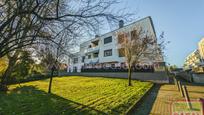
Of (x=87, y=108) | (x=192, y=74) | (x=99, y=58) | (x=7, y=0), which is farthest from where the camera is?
(x=99, y=58)

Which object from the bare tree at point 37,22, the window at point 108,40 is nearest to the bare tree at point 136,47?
the bare tree at point 37,22

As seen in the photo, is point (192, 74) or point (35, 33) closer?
point (35, 33)

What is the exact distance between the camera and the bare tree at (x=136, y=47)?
17766 mm

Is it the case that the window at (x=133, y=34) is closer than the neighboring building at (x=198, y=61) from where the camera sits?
Yes

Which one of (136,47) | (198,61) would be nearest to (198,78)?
(136,47)

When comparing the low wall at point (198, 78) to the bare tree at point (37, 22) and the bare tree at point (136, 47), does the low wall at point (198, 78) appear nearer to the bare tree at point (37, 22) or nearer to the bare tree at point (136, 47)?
the bare tree at point (136, 47)

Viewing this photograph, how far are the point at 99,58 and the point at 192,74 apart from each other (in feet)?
74.8

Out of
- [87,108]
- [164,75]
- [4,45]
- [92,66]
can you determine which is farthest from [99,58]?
[4,45]

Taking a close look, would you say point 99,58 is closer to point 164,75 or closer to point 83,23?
point 164,75

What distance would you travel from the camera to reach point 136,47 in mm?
17781

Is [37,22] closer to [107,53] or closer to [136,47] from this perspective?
[136,47]

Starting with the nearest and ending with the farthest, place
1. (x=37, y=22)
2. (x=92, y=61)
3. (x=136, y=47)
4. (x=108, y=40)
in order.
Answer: (x=37, y=22), (x=136, y=47), (x=108, y=40), (x=92, y=61)

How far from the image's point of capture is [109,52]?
3731 centimetres

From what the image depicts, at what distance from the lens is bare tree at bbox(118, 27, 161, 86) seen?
58.3 feet
